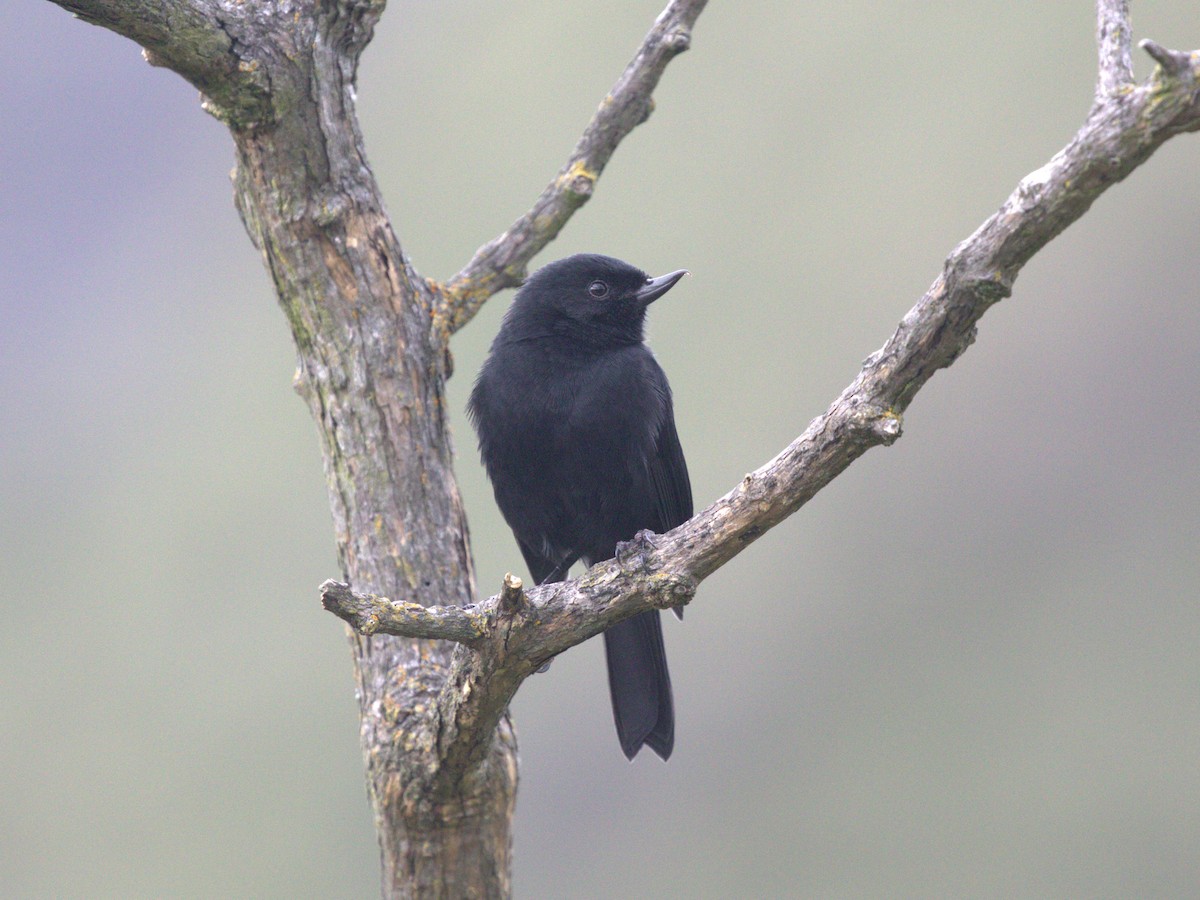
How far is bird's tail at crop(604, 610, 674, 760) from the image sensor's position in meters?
4.58

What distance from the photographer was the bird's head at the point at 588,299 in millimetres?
4828

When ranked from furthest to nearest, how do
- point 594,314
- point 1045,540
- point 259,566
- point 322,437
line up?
point 1045,540 → point 259,566 → point 594,314 → point 322,437

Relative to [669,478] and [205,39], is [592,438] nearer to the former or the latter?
[669,478]

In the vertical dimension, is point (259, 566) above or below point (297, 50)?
above

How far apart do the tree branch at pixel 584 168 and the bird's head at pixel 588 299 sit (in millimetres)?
171

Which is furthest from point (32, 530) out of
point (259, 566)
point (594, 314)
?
point (594, 314)

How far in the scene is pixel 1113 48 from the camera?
2.87m

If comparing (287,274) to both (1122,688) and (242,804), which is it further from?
(1122,688)

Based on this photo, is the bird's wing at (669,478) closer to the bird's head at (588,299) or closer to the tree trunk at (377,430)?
the bird's head at (588,299)

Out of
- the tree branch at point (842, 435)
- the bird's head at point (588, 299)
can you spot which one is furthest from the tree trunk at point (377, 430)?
the bird's head at point (588, 299)

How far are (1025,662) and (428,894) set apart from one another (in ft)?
66.3

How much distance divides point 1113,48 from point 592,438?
6.81 ft

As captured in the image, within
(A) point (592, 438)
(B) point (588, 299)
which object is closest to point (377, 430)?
(A) point (592, 438)

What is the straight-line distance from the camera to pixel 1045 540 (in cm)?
2412
